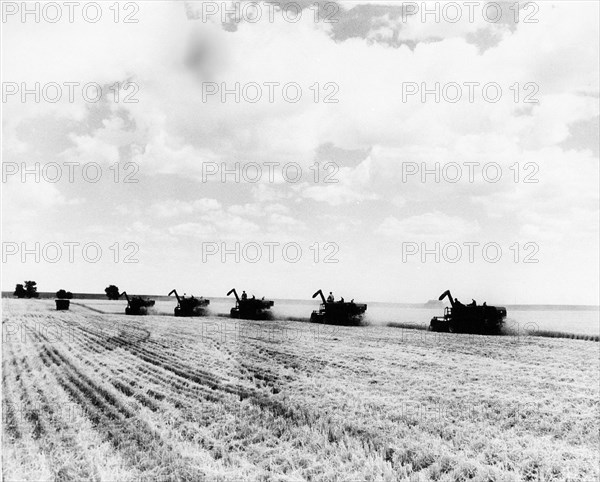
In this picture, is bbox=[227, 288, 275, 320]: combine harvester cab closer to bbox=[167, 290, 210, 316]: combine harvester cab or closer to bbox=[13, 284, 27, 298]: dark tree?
bbox=[167, 290, 210, 316]: combine harvester cab

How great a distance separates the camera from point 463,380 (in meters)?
13.7

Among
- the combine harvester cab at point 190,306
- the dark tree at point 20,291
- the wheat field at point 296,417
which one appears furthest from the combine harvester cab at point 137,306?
the dark tree at point 20,291

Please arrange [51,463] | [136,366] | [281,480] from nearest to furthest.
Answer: [281,480]
[51,463]
[136,366]

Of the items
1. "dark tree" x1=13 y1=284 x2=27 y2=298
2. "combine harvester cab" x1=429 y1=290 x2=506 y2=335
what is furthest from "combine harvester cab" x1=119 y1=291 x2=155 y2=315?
"dark tree" x1=13 y1=284 x2=27 y2=298

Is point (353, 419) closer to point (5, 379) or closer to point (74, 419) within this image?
point (74, 419)

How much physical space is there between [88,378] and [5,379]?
2.46 metres

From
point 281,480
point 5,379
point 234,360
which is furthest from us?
point 234,360

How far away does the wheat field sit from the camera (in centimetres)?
802

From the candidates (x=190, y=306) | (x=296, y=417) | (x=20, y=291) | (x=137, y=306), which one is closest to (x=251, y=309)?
(x=190, y=306)

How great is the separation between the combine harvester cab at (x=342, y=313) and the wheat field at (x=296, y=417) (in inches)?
782

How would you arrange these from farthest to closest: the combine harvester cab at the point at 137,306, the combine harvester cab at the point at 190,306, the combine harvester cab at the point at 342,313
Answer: the combine harvester cab at the point at 137,306, the combine harvester cab at the point at 190,306, the combine harvester cab at the point at 342,313

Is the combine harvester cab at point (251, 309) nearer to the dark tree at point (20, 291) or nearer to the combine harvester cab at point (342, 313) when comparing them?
the combine harvester cab at point (342, 313)

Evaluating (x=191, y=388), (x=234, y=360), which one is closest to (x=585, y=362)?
(x=234, y=360)

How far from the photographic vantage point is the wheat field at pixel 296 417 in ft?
26.3
